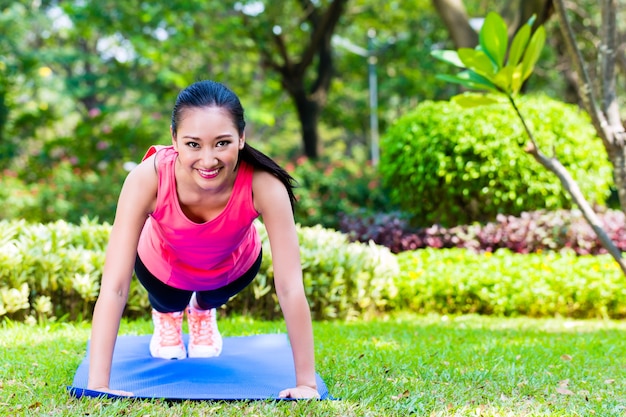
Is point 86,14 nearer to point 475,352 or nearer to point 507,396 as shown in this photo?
point 475,352

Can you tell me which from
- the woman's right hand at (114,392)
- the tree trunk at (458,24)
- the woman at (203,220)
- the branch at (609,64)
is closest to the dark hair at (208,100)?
the woman at (203,220)

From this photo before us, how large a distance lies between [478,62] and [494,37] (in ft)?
0.59

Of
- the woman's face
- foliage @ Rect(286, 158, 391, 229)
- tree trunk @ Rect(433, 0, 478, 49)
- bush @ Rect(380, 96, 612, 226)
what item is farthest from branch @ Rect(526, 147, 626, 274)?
tree trunk @ Rect(433, 0, 478, 49)

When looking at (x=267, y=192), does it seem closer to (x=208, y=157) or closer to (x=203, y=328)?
(x=208, y=157)

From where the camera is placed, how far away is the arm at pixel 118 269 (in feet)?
8.55

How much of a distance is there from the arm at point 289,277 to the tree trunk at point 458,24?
7286 mm

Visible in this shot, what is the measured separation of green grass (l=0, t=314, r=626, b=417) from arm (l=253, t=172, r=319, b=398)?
0.15 metres

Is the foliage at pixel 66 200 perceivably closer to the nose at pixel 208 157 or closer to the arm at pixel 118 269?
the arm at pixel 118 269

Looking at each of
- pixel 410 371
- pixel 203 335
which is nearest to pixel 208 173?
Result: pixel 203 335

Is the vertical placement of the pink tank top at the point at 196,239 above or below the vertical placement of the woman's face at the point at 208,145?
below

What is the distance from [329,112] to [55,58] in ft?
21.6

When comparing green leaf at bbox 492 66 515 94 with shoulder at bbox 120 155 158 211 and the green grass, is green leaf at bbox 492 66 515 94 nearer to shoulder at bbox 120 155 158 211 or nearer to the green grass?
the green grass

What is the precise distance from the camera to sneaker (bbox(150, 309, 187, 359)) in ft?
11.5

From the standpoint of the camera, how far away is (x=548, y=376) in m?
3.31
